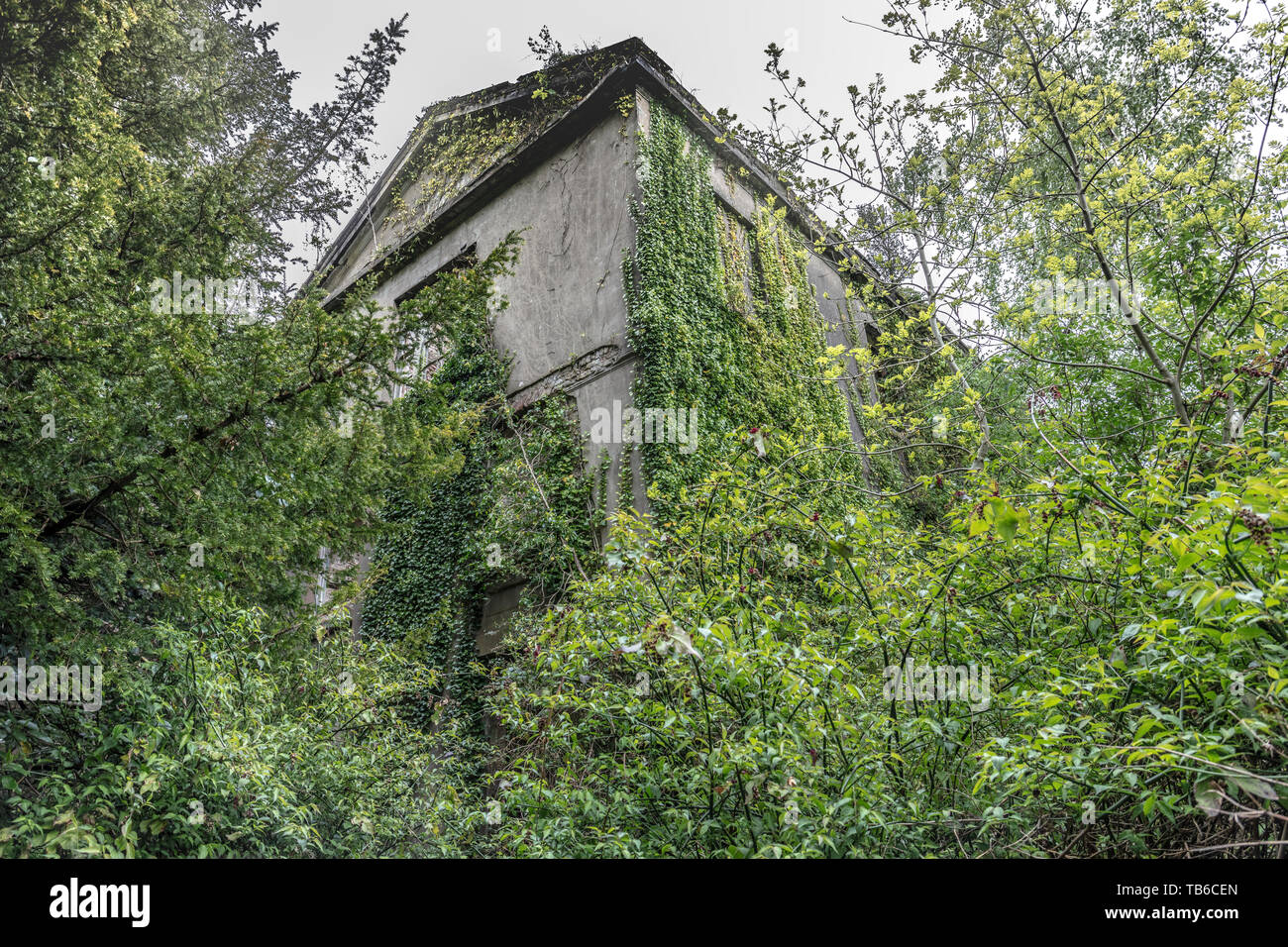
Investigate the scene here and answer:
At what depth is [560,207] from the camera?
12.1m

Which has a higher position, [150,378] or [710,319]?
[710,319]

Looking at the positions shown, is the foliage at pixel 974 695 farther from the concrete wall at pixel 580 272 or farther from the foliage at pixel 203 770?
the concrete wall at pixel 580 272

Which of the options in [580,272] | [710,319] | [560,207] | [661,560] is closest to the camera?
[661,560]

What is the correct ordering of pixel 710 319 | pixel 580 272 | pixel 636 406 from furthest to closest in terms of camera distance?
pixel 580 272
pixel 710 319
pixel 636 406

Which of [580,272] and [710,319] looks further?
[580,272]

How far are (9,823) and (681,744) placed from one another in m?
3.83

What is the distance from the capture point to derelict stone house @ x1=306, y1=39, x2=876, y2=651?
10.9 metres

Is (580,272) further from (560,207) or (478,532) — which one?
(478,532)

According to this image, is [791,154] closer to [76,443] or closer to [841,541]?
[841,541]

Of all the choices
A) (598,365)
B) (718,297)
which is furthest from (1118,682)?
(718,297)

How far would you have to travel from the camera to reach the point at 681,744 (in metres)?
4.38

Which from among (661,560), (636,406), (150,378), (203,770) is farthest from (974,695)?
(636,406)

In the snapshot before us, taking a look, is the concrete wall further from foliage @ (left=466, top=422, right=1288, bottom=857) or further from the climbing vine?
foliage @ (left=466, top=422, right=1288, bottom=857)

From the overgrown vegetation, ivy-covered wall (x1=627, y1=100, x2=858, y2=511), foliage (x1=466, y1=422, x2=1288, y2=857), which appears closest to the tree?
the overgrown vegetation
